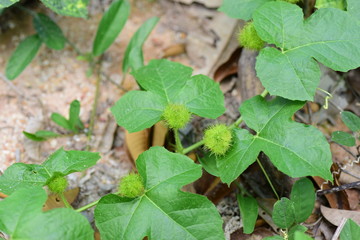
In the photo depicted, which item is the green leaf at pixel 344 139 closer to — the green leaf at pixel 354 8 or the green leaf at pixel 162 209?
the green leaf at pixel 354 8

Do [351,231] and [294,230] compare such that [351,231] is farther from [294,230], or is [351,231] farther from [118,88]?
[118,88]

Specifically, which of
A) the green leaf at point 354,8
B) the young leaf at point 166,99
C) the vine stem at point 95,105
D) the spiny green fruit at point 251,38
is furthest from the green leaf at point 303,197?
the vine stem at point 95,105

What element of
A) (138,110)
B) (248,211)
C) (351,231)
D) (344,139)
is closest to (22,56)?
(138,110)

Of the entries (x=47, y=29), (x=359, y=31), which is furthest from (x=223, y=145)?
(x=47, y=29)

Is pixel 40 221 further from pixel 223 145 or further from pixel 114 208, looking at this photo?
pixel 223 145

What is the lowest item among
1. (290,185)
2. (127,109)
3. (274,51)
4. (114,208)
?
(290,185)

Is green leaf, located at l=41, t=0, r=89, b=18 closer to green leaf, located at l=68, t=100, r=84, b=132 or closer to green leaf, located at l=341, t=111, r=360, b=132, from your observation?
green leaf, located at l=68, t=100, r=84, b=132
